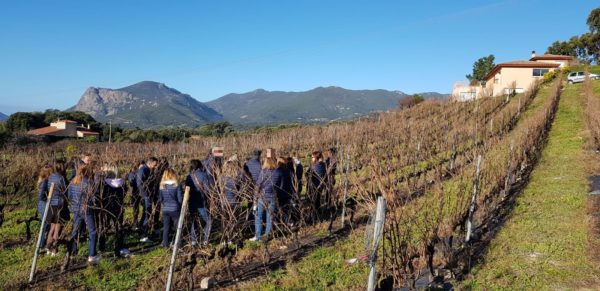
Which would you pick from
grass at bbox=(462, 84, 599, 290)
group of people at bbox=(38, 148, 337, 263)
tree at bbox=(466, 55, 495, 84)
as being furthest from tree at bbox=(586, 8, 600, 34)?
group of people at bbox=(38, 148, 337, 263)

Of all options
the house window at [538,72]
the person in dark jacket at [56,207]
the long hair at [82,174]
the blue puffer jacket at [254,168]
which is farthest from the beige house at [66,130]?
the house window at [538,72]

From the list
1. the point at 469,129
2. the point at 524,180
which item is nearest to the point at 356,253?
the point at 524,180

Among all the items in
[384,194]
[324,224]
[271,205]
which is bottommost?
[324,224]

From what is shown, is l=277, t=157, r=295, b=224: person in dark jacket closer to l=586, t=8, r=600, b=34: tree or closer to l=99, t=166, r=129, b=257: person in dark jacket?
l=99, t=166, r=129, b=257: person in dark jacket

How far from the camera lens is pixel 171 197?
640 cm

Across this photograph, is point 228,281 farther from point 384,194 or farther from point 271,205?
point 384,194

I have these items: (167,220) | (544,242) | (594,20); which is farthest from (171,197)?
(594,20)

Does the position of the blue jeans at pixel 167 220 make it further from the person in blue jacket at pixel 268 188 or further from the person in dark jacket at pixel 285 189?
the person in dark jacket at pixel 285 189

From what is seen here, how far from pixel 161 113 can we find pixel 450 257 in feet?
579

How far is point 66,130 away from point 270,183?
49.3 meters

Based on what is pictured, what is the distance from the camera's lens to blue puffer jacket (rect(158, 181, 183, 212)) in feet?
20.9

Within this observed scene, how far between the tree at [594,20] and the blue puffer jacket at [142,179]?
58.4 metres

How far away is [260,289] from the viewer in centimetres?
499

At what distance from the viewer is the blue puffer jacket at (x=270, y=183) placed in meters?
6.91
